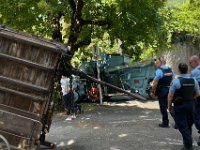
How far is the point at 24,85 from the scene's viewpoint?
741cm

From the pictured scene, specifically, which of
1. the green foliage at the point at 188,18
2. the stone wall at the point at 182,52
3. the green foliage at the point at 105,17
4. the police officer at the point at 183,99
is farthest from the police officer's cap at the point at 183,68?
the stone wall at the point at 182,52

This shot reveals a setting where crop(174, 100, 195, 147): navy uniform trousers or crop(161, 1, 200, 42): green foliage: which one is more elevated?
crop(161, 1, 200, 42): green foliage

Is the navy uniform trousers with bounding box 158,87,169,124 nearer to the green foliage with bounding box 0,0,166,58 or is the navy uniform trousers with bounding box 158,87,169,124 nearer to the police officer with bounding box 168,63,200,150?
the police officer with bounding box 168,63,200,150

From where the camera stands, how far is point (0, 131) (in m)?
7.36

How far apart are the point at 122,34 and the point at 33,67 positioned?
341 inches

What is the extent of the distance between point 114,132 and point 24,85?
4335 mm

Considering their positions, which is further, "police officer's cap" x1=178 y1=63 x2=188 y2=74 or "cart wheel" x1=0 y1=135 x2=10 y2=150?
"police officer's cap" x1=178 y1=63 x2=188 y2=74

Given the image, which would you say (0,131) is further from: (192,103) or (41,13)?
(41,13)

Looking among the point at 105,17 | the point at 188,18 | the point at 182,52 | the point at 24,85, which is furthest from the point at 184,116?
the point at 182,52

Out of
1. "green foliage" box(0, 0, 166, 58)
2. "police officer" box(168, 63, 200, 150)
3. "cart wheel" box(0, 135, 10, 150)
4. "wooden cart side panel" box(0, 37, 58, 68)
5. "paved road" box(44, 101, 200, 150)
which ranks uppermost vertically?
"green foliage" box(0, 0, 166, 58)

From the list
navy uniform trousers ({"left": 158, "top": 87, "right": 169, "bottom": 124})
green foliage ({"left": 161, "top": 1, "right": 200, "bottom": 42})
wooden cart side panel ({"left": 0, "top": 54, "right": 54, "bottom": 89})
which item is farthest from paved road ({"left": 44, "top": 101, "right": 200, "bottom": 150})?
green foliage ({"left": 161, "top": 1, "right": 200, "bottom": 42})

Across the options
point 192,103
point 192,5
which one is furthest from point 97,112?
point 192,5

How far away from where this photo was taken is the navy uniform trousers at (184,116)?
29.0 feet

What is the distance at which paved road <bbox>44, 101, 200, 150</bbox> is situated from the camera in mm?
9656
